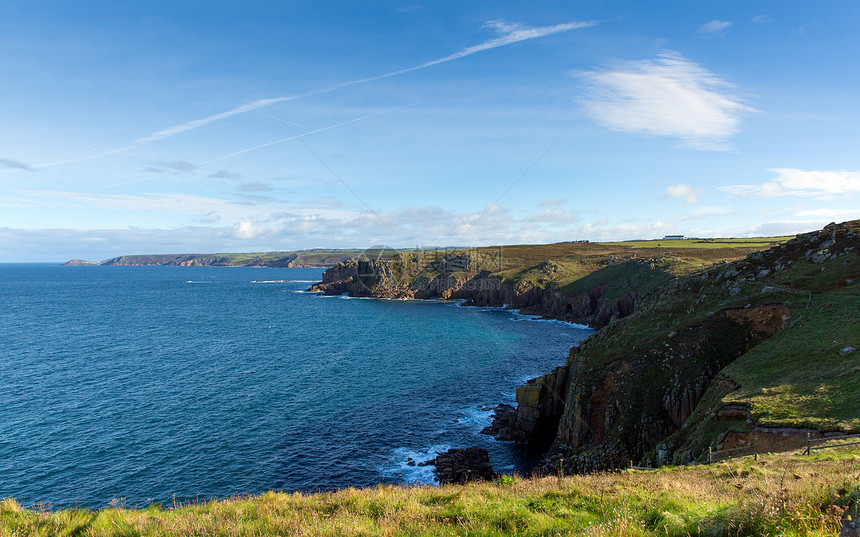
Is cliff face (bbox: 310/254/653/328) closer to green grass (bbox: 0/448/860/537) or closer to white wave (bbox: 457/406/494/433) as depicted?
white wave (bbox: 457/406/494/433)

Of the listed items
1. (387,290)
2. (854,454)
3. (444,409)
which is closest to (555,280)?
(387,290)

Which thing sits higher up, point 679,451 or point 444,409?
point 679,451

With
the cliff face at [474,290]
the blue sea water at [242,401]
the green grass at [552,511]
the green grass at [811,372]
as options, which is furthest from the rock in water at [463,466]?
the cliff face at [474,290]

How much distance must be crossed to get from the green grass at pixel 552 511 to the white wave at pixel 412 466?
20.2 metres

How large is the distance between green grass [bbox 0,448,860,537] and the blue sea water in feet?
69.2

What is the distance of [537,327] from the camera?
104 meters

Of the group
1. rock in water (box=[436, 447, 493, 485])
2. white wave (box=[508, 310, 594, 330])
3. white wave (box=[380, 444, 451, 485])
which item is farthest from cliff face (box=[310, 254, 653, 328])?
white wave (box=[380, 444, 451, 485])

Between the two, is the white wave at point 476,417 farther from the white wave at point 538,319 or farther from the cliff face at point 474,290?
the cliff face at point 474,290

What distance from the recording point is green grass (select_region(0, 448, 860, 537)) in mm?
9531

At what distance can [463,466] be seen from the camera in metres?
36.9

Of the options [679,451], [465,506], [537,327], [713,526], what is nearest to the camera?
[713,526]

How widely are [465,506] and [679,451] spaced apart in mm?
20393

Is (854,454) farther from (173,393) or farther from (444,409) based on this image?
(173,393)

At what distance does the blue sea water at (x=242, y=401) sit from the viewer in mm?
36062
